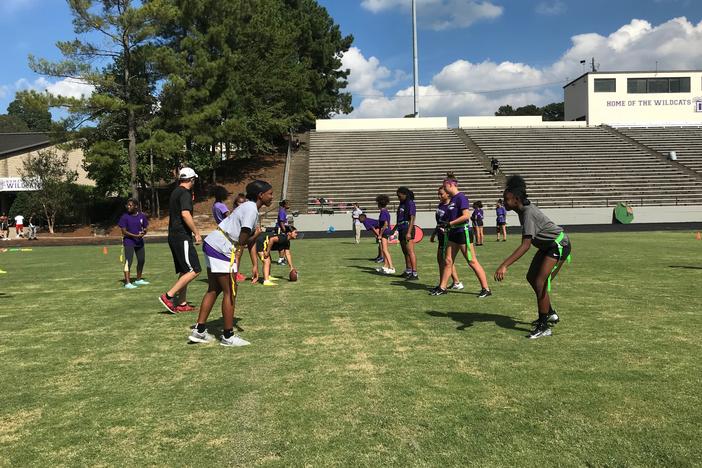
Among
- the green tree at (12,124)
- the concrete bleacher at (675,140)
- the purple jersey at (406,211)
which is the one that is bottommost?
the purple jersey at (406,211)

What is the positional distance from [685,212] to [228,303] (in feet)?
113

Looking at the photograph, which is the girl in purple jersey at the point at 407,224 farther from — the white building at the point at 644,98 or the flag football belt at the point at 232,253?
the white building at the point at 644,98

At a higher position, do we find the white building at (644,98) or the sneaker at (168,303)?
the white building at (644,98)

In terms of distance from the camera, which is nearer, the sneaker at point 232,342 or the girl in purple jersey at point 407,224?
the sneaker at point 232,342

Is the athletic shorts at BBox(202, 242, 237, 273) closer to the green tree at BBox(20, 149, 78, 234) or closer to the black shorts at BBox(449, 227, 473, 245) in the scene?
the black shorts at BBox(449, 227, 473, 245)

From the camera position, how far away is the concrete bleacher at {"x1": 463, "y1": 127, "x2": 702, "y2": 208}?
34.2 m

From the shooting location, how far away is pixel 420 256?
15453 mm

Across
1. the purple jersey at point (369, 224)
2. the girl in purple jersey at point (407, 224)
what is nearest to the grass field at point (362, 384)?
the girl in purple jersey at point (407, 224)

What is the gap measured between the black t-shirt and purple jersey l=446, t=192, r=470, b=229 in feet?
13.5

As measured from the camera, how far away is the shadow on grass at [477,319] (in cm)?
636

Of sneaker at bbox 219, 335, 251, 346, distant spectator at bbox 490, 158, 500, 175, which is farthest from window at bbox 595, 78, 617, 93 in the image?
sneaker at bbox 219, 335, 251, 346

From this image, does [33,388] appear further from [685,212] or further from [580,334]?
[685,212]

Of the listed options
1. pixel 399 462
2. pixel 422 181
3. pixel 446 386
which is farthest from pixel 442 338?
pixel 422 181

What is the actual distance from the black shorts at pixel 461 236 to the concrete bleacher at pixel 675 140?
38.9m
